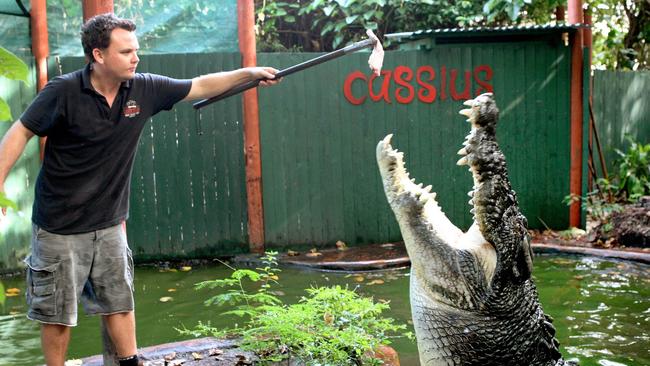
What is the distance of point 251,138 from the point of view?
8172mm

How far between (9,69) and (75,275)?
5.99 feet

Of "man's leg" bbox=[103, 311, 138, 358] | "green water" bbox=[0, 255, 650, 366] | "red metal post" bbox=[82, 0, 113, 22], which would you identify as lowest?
"green water" bbox=[0, 255, 650, 366]

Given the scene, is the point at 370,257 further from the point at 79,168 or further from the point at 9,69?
the point at 9,69

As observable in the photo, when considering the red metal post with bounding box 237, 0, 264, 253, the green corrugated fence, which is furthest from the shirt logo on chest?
the green corrugated fence

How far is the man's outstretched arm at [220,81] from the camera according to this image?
3910mm

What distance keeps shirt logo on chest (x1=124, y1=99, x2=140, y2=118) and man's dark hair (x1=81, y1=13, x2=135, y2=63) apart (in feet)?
0.84

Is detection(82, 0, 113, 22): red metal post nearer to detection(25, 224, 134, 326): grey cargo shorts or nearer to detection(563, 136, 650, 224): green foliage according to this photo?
detection(25, 224, 134, 326): grey cargo shorts

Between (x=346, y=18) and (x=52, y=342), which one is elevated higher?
(x=346, y=18)

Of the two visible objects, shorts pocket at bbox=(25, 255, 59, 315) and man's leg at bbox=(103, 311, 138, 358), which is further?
man's leg at bbox=(103, 311, 138, 358)

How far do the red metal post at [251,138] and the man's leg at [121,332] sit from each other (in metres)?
4.54

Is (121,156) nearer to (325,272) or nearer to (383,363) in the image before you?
(383,363)

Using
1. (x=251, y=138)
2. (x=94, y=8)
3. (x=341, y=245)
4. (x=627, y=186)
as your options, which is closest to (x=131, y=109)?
(x=94, y=8)

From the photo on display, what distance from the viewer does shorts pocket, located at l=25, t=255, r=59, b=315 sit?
3.42m

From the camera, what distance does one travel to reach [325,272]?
25.0ft
